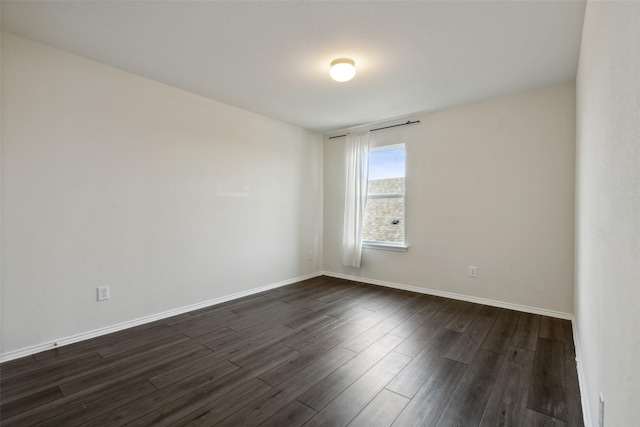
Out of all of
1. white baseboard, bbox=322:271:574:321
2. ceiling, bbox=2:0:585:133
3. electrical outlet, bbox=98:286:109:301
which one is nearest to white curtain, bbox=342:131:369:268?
white baseboard, bbox=322:271:574:321

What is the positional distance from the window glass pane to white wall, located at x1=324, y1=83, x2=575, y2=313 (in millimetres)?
172

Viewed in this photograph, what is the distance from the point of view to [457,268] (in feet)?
12.6

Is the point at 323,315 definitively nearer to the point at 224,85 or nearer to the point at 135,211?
the point at 135,211

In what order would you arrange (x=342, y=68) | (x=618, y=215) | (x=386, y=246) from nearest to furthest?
1. (x=618, y=215)
2. (x=342, y=68)
3. (x=386, y=246)

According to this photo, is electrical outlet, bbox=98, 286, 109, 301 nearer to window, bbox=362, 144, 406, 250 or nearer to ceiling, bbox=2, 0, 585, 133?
ceiling, bbox=2, 0, 585, 133

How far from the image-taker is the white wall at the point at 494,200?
3145 millimetres

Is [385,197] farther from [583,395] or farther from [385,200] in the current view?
[583,395]

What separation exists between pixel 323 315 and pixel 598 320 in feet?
7.87

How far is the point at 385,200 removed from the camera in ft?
14.8

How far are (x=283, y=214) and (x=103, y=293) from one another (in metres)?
2.49

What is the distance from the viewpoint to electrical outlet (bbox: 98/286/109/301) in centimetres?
Result: 273

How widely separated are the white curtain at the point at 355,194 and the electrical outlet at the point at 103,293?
3.21m

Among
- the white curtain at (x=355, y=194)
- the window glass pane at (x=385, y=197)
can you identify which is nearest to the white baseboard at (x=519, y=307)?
the white curtain at (x=355, y=194)

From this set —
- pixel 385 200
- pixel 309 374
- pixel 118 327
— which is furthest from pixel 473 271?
pixel 118 327
